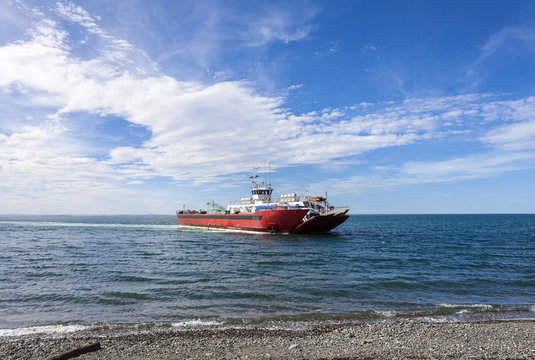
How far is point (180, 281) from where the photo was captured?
59.7ft

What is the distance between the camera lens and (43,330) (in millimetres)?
10742

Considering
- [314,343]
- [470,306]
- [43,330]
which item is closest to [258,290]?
[314,343]

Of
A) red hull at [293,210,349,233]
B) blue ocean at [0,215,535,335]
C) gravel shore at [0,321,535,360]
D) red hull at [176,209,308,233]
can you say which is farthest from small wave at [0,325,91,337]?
red hull at [293,210,349,233]

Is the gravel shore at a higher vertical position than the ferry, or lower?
lower

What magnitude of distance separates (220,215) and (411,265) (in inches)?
1589

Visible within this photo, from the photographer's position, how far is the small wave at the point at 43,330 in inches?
410

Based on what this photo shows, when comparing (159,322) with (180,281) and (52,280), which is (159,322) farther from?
(52,280)

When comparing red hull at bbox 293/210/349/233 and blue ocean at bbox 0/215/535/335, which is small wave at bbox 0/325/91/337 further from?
red hull at bbox 293/210/349/233

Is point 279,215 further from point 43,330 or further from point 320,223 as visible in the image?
point 43,330

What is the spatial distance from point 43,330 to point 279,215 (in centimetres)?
3619

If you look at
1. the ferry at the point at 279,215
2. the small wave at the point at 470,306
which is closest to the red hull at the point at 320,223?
the ferry at the point at 279,215

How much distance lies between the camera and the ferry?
4459 cm

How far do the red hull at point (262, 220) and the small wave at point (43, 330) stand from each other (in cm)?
3524

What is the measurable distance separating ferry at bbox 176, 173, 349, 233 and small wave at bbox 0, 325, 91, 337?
116ft
